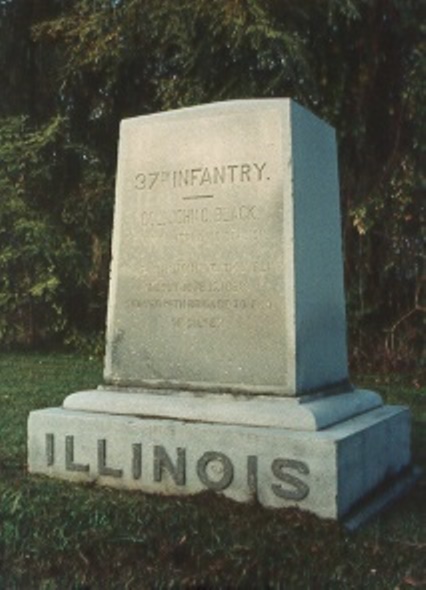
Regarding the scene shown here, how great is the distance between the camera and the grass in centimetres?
296

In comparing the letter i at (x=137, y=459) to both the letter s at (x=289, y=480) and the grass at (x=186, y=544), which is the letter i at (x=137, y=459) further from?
the letter s at (x=289, y=480)

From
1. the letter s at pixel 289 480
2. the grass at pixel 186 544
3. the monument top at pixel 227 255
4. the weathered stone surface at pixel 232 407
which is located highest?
the monument top at pixel 227 255

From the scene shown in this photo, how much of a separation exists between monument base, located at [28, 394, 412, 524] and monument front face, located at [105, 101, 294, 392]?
1.13 feet

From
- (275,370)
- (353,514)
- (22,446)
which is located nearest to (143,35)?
(22,446)

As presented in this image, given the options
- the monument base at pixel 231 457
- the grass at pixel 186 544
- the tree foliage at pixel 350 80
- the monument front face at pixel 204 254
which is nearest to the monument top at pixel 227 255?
the monument front face at pixel 204 254

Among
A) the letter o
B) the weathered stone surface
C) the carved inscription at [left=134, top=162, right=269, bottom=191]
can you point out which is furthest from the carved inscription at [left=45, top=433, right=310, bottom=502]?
the carved inscription at [left=134, top=162, right=269, bottom=191]

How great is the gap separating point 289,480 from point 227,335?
0.80 metres

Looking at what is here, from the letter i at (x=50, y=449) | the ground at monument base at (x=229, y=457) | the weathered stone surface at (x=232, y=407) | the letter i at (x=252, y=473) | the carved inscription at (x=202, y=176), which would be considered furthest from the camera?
the letter i at (x=50, y=449)

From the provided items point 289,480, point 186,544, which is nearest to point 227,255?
point 289,480

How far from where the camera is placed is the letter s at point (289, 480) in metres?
3.30

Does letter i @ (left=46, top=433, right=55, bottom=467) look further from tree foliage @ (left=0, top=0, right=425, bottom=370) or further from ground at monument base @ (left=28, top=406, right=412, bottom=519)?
tree foliage @ (left=0, top=0, right=425, bottom=370)

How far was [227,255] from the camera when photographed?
12.7 feet

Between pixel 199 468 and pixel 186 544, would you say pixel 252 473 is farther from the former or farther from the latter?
pixel 186 544

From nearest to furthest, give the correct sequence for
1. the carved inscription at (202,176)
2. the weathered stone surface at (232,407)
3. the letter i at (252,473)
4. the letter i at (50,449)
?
the letter i at (252,473)
the weathered stone surface at (232,407)
the carved inscription at (202,176)
the letter i at (50,449)
